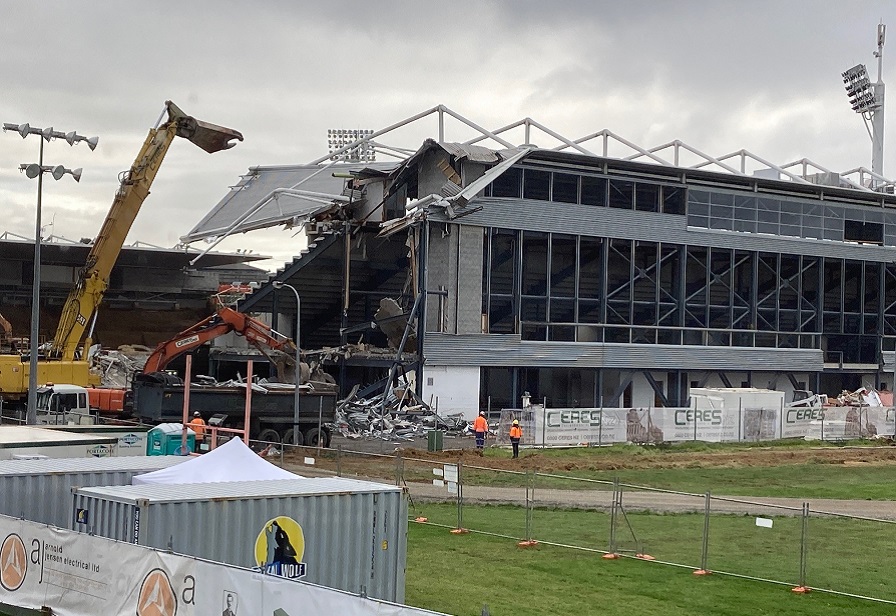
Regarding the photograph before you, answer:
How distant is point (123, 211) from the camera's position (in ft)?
165

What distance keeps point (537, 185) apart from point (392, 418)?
60.4 feet

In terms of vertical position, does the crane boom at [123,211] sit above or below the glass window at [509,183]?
below

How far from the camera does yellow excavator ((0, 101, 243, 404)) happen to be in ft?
158

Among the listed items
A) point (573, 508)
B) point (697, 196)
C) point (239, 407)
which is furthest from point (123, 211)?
point (697, 196)

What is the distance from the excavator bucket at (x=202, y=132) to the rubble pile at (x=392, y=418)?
14.4 metres

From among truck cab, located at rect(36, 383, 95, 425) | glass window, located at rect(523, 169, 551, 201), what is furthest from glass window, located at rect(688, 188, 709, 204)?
truck cab, located at rect(36, 383, 95, 425)

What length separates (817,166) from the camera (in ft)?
260

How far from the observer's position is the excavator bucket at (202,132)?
48.2 m

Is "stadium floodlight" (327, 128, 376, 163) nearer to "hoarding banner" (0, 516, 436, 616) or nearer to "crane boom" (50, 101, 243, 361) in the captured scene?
"crane boom" (50, 101, 243, 361)

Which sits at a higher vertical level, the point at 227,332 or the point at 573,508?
the point at 227,332

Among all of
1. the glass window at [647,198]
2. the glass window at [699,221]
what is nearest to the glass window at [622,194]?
the glass window at [647,198]

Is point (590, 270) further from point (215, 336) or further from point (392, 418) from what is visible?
point (215, 336)

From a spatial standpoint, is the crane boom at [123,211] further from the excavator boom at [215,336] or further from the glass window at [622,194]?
the glass window at [622,194]

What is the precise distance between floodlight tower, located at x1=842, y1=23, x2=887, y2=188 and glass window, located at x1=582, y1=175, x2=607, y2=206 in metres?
40.0
